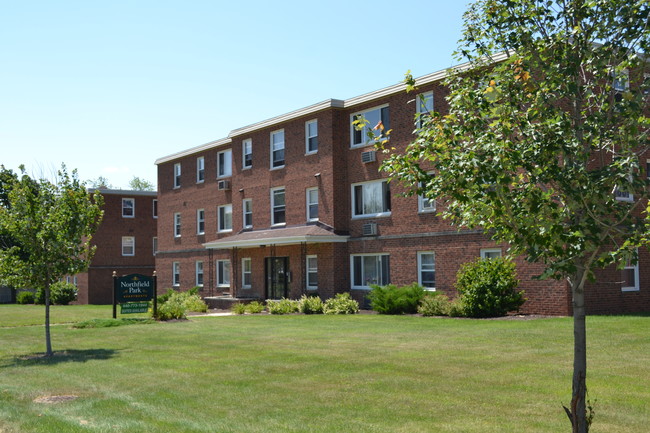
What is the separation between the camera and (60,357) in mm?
16188

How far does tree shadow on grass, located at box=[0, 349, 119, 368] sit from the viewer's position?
15.3 m

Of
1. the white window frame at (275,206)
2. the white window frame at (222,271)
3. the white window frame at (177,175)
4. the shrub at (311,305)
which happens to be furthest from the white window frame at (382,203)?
the white window frame at (177,175)

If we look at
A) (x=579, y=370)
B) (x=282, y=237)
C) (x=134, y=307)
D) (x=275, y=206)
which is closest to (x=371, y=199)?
(x=282, y=237)

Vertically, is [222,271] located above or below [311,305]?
above

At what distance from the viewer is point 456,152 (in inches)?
265

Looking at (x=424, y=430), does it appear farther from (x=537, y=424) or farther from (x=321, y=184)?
(x=321, y=184)

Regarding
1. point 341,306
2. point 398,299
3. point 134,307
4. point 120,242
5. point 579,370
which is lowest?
point 341,306

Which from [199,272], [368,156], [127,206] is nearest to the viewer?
[368,156]

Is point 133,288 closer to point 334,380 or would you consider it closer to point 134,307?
point 134,307

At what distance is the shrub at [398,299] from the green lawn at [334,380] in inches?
224

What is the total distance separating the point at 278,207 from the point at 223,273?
23.6 ft

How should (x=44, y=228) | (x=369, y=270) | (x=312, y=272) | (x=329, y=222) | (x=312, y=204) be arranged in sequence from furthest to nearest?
(x=312, y=204) < (x=312, y=272) < (x=329, y=222) < (x=369, y=270) < (x=44, y=228)

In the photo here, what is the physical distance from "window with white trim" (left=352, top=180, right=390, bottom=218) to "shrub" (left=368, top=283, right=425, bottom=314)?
4.18 meters

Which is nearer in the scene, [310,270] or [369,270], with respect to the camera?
[369,270]
